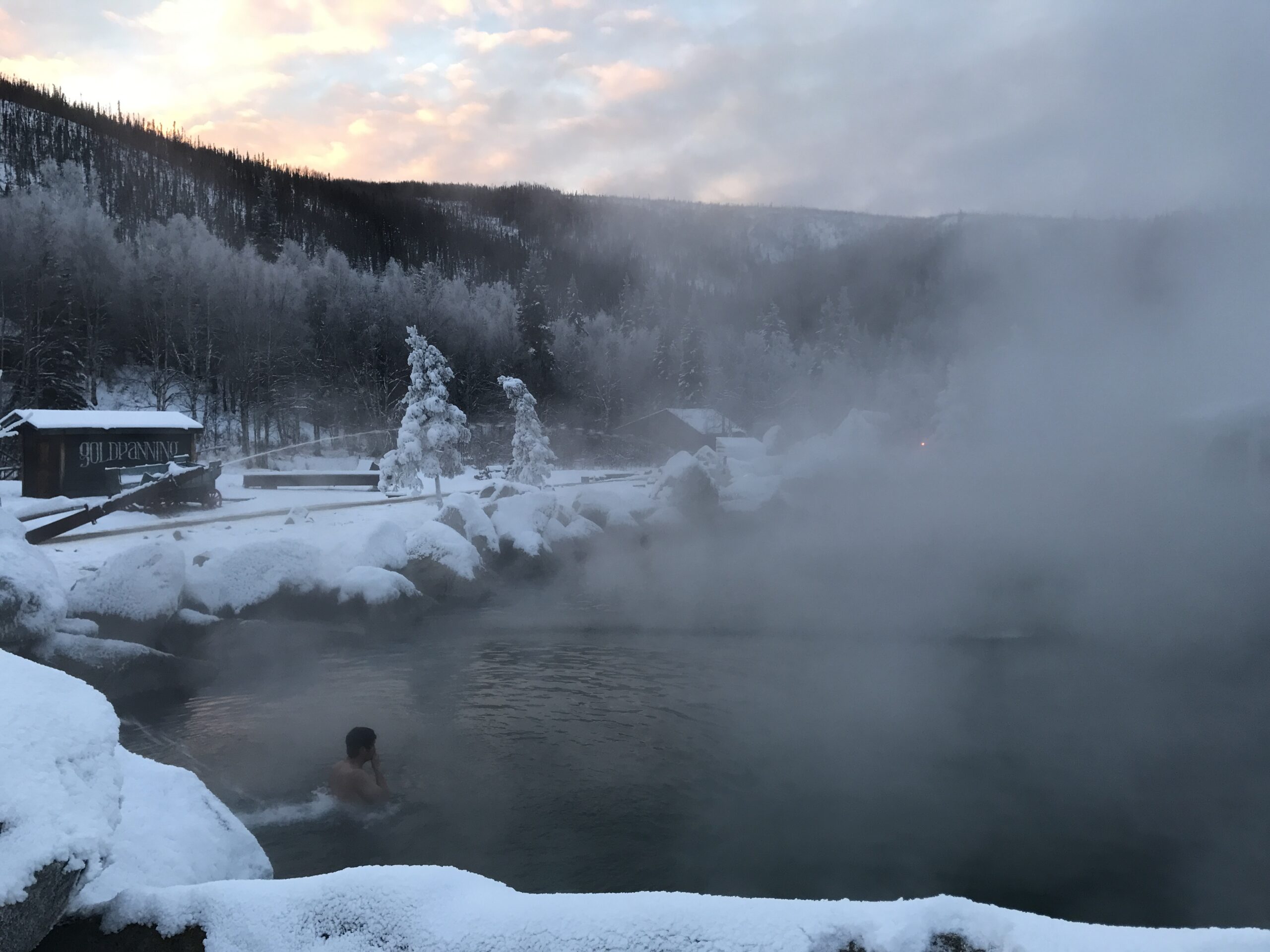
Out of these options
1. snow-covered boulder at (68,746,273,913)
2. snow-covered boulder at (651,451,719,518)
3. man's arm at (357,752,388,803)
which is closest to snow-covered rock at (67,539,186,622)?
man's arm at (357,752,388,803)

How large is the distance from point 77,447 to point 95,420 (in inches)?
30.0

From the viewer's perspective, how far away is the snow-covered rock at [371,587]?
1084 centimetres

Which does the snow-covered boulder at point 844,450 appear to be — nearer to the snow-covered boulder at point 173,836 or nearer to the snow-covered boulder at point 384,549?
the snow-covered boulder at point 384,549

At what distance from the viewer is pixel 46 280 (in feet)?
111

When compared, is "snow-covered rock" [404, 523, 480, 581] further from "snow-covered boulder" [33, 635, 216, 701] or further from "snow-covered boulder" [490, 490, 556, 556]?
"snow-covered boulder" [33, 635, 216, 701]

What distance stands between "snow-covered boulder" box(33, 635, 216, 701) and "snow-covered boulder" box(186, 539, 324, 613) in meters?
1.44

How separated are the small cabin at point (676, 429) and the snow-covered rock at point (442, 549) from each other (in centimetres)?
3038

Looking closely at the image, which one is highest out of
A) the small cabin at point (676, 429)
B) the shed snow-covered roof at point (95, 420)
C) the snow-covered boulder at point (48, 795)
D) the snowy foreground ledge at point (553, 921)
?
the small cabin at point (676, 429)

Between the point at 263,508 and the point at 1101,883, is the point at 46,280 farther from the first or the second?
the point at 1101,883

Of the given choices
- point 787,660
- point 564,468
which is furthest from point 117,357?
point 787,660

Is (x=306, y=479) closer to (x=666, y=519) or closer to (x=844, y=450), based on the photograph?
(x=666, y=519)

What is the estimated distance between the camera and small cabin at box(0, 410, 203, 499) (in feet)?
53.1

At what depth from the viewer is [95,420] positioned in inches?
672

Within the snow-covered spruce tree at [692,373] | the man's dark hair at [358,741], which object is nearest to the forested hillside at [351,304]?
the snow-covered spruce tree at [692,373]
